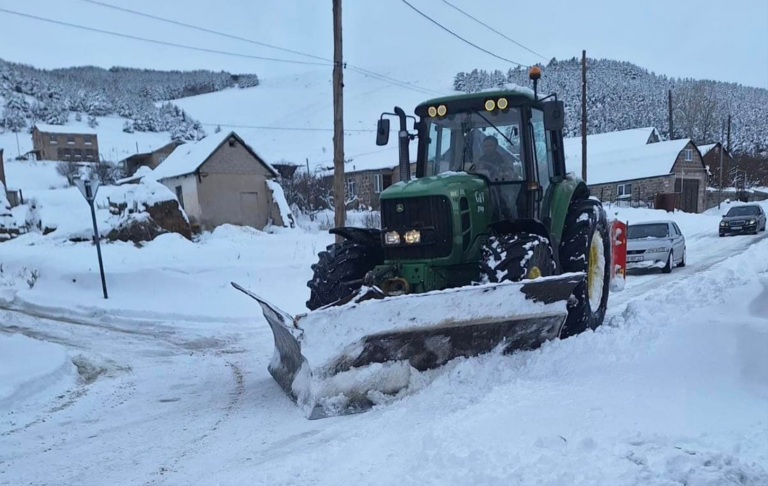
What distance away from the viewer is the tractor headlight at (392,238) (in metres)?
5.50

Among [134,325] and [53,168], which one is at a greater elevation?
[53,168]

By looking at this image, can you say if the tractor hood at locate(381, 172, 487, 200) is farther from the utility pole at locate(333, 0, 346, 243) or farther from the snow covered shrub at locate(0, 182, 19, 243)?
the snow covered shrub at locate(0, 182, 19, 243)

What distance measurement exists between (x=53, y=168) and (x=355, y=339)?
61139mm

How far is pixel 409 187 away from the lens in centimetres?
555

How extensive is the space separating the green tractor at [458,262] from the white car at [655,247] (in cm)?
657

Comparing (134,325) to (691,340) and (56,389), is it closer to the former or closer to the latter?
(56,389)

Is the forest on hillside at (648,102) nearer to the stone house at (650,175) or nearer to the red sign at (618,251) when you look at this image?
the stone house at (650,175)

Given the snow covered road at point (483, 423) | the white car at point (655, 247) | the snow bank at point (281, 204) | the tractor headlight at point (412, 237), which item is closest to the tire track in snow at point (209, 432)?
the snow covered road at point (483, 423)

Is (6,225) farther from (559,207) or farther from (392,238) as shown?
(559,207)

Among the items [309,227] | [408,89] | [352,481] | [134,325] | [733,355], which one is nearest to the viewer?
[352,481]

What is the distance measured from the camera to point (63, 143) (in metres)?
69.2

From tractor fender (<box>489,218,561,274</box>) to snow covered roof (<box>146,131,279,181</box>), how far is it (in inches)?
877

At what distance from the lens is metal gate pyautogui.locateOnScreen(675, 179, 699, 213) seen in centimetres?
Answer: 4000

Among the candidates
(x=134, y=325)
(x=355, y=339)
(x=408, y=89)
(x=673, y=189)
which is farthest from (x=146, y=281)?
(x=408, y=89)
